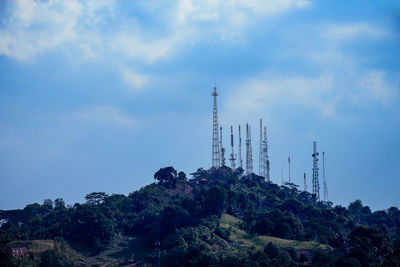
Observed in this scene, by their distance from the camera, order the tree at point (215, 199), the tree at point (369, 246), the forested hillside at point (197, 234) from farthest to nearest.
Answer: the tree at point (215, 199) → the forested hillside at point (197, 234) → the tree at point (369, 246)

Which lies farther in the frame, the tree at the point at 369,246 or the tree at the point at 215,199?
the tree at the point at 215,199

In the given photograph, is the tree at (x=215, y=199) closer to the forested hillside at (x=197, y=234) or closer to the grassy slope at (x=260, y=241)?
the forested hillside at (x=197, y=234)

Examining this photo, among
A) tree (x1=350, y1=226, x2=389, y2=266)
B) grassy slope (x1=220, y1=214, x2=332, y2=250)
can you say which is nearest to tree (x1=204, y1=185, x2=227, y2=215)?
grassy slope (x1=220, y1=214, x2=332, y2=250)

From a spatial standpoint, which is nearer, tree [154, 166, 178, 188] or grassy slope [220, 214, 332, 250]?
grassy slope [220, 214, 332, 250]

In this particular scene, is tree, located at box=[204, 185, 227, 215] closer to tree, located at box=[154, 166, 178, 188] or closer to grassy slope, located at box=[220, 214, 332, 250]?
grassy slope, located at box=[220, 214, 332, 250]

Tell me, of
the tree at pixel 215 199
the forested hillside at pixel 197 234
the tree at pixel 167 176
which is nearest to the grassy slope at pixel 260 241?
the forested hillside at pixel 197 234

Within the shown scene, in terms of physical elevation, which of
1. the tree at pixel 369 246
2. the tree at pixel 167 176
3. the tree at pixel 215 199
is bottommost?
the tree at pixel 369 246

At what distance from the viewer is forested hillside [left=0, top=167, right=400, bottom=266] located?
194ft

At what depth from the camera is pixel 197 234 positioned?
225ft

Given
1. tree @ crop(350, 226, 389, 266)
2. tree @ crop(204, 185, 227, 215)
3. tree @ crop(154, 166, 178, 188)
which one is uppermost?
tree @ crop(154, 166, 178, 188)

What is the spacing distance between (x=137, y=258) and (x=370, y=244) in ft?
104

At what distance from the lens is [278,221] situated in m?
77.5

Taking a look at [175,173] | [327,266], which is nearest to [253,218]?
[327,266]

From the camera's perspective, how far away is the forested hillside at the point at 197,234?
59.2 meters
